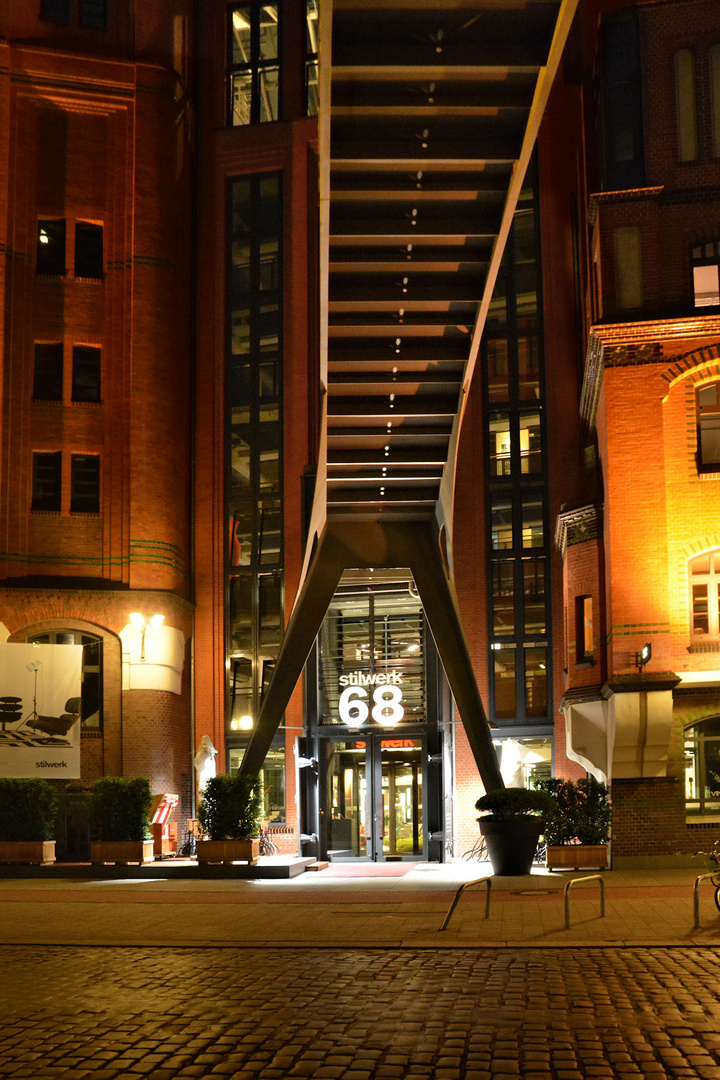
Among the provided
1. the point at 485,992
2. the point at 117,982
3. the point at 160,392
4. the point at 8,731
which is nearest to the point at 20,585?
the point at 8,731

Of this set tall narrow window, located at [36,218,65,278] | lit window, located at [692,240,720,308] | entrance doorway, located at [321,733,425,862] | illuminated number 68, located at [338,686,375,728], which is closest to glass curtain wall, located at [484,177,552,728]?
entrance doorway, located at [321,733,425,862]

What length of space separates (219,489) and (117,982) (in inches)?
1114

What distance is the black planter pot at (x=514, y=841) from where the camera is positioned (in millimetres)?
23531

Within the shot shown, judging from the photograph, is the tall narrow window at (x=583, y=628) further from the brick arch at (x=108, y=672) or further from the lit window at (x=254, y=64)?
the lit window at (x=254, y=64)

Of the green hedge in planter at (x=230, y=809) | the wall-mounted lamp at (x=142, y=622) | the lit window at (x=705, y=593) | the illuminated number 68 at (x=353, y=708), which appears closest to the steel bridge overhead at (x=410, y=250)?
the green hedge in planter at (x=230, y=809)

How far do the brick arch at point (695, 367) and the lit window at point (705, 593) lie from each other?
371cm

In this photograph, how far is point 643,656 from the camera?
25.6m

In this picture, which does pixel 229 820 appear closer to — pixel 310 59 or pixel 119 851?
pixel 119 851

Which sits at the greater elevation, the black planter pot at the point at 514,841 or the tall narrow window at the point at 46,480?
the tall narrow window at the point at 46,480

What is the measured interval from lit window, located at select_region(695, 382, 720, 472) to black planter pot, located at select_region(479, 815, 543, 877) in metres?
8.84

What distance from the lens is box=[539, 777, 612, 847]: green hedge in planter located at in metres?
25.1

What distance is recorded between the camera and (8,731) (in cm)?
3369

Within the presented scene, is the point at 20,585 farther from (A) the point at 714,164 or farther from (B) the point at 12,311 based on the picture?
(A) the point at 714,164

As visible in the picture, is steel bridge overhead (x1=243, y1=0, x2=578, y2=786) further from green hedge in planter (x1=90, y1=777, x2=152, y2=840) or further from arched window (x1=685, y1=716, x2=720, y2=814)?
arched window (x1=685, y1=716, x2=720, y2=814)
